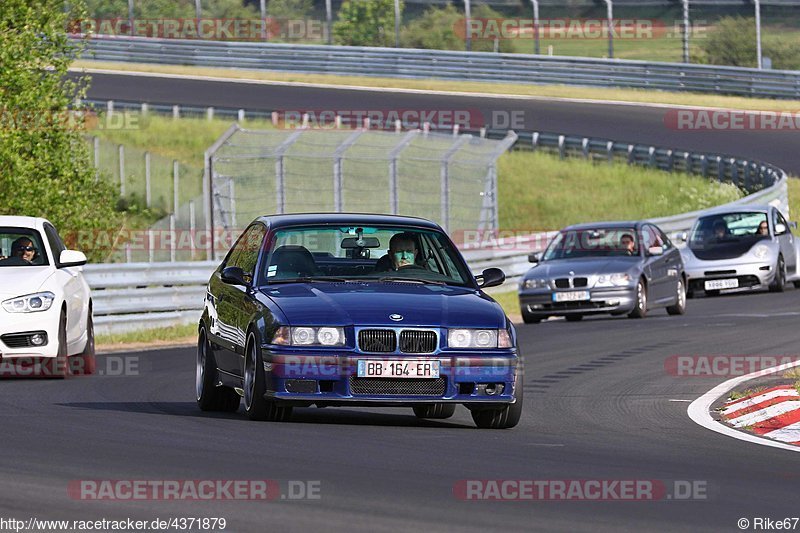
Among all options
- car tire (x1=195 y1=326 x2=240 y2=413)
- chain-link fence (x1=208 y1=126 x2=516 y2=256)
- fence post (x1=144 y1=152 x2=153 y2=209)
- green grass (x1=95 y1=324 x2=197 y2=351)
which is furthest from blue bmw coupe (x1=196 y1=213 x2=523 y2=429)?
fence post (x1=144 y1=152 x2=153 y2=209)

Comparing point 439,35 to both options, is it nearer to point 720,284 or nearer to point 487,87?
point 487,87

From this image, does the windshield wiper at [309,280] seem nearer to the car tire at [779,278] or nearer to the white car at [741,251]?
the white car at [741,251]

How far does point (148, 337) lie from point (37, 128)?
14.2 ft

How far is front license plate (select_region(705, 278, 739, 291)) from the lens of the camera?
88.1 ft

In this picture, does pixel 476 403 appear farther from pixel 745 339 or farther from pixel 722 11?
pixel 722 11

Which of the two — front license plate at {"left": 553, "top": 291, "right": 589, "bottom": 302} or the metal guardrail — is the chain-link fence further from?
Answer: the metal guardrail

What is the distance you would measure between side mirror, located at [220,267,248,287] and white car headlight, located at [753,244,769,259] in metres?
16.3

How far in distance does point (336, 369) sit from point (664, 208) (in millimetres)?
30153

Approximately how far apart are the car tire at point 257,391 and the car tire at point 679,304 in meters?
13.8

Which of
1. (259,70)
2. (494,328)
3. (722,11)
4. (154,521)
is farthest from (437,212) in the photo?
(722,11)

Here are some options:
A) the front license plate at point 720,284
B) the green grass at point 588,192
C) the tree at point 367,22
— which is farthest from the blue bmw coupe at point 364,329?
the tree at point 367,22

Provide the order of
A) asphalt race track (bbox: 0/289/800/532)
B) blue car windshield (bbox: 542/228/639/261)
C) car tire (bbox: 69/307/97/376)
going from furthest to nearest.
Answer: blue car windshield (bbox: 542/228/639/261), car tire (bbox: 69/307/97/376), asphalt race track (bbox: 0/289/800/532)

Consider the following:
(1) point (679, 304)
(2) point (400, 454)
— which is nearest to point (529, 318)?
(1) point (679, 304)

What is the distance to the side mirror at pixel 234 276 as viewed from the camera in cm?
1153
